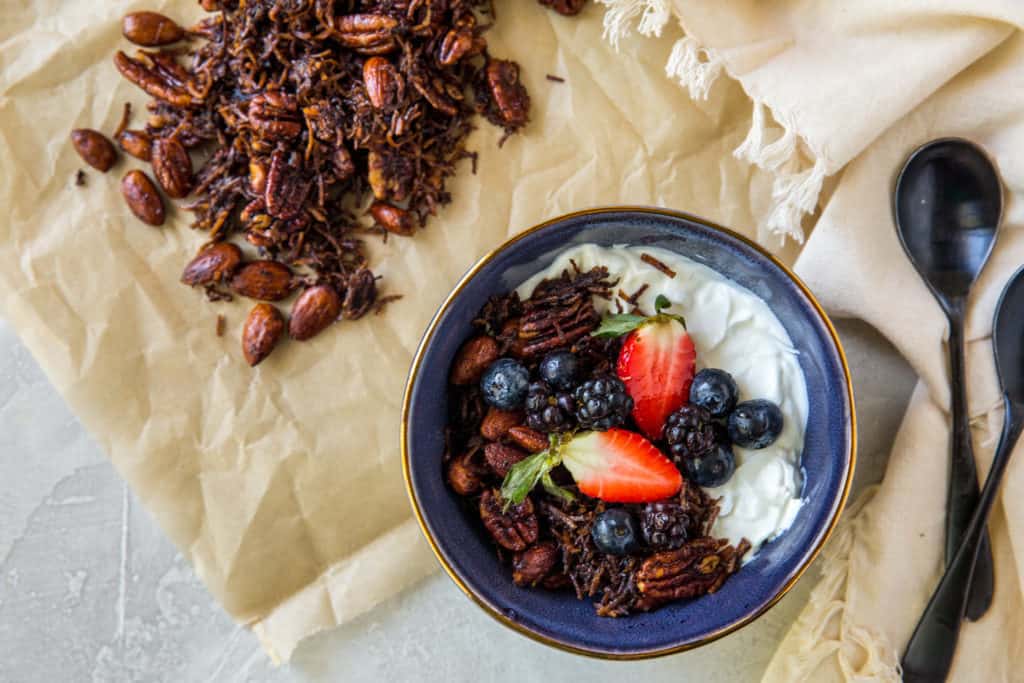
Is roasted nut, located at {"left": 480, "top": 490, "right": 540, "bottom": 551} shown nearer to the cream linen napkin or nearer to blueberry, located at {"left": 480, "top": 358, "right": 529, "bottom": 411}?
blueberry, located at {"left": 480, "top": 358, "right": 529, "bottom": 411}

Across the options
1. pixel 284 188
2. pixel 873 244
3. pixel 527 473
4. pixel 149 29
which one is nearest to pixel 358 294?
pixel 284 188

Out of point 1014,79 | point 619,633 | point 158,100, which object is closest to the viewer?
point 619,633

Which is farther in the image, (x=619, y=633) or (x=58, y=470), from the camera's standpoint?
(x=58, y=470)

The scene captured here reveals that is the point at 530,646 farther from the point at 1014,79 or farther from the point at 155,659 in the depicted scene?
the point at 1014,79

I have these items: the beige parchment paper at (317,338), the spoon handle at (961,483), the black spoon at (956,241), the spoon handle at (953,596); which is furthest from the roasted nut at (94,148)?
the spoon handle at (953,596)

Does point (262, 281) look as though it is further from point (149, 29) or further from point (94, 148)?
point (149, 29)

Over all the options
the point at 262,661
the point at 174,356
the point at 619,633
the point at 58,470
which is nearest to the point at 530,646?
the point at 619,633
